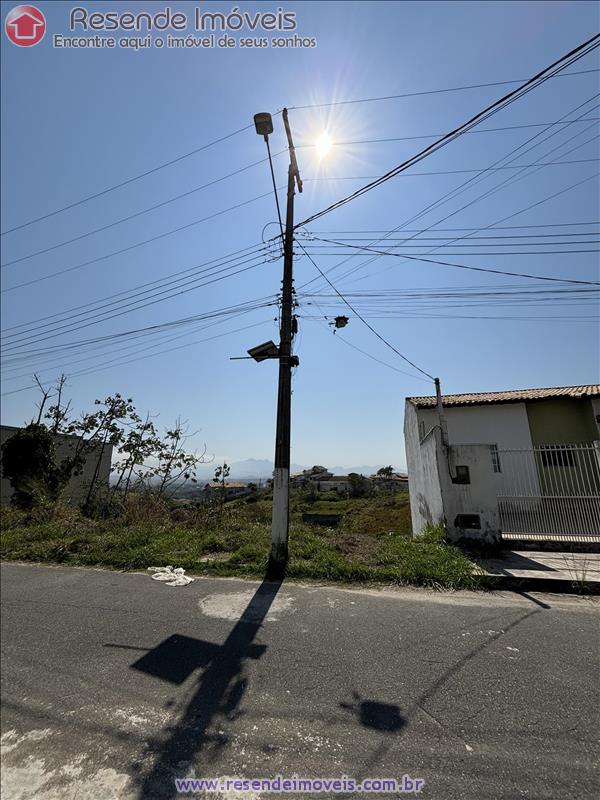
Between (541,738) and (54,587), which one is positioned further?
(54,587)

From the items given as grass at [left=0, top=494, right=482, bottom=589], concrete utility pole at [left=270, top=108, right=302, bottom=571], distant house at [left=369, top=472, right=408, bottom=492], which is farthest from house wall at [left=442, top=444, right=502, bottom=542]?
distant house at [left=369, top=472, right=408, bottom=492]

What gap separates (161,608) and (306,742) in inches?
109

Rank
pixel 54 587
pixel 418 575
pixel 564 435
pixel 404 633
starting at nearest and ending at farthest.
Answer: pixel 404 633 → pixel 418 575 → pixel 54 587 → pixel 564 435

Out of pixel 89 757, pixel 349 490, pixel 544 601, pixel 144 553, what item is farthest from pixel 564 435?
pixel 349 490

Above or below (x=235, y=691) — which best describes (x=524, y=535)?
above

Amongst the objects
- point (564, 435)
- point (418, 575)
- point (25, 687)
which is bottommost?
point (25, 687)

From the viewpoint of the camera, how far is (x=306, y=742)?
6.64ft

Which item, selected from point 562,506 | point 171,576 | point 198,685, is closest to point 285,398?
point 171,576

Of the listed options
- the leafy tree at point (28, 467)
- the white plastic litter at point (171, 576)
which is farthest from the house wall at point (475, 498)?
the leafy tree at point (28, 467)

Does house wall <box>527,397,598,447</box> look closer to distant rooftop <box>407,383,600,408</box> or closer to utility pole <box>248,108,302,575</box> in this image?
distant rooftop <box>407,383,600,408</box>

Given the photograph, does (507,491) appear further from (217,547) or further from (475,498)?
(217,547)

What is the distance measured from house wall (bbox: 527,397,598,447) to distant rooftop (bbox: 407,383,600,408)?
1.07 feet

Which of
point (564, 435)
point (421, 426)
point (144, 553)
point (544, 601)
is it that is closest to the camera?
point (544, 601)

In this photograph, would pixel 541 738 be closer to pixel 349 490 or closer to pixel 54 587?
pixel 54 587
